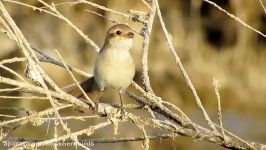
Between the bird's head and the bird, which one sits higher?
the bird's head

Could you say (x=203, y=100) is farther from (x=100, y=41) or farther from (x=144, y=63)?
(x=144, y=63)

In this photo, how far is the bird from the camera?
415cm

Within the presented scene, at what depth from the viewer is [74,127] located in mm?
9359

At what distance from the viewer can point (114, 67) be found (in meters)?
4.16

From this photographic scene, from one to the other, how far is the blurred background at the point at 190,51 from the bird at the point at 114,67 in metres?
5.60

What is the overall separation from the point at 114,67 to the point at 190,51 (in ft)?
27.9

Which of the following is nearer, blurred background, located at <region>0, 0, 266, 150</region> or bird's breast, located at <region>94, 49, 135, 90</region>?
bird's breast, located at <region>94, 49, 135, 90</region>

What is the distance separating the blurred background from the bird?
18.4 feet

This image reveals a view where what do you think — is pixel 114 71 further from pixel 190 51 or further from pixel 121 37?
pixel 190 51

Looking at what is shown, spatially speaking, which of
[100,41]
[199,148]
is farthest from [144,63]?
[100,41]

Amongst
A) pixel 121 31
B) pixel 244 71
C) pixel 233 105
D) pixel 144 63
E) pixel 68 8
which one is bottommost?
pixel 144 63

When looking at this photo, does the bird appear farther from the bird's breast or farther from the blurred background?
the blurred background

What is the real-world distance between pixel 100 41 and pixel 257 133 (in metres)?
3.14

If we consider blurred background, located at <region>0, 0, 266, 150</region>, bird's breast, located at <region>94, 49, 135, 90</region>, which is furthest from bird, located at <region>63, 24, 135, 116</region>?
blurred background, located at <region>0, 0, 266, 150</region>
